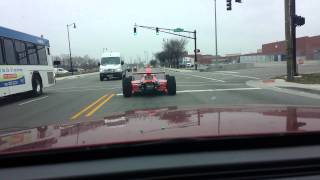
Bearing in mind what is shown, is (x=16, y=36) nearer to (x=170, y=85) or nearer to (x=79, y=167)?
(x=170, y=85)

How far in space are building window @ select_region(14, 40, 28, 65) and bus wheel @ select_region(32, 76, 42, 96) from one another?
63.1 inches

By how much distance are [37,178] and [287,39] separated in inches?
1116

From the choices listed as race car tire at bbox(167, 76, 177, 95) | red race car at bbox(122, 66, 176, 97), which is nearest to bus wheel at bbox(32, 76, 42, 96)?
red race car at bbox(122, 66, 176, 97)

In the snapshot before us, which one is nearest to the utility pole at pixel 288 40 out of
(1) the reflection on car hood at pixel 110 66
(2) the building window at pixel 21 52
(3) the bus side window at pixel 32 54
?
(3) the bus side window at pixel 32 54

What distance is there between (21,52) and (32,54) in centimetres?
191

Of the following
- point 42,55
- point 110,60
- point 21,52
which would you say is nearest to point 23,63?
point 21,52

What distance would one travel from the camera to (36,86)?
82.1 feet

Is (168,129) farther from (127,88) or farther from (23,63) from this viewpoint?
(23,63)

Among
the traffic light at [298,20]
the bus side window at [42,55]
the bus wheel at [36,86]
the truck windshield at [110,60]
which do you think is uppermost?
the traffic light at [298,20]

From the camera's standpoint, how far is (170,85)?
69.8 ft

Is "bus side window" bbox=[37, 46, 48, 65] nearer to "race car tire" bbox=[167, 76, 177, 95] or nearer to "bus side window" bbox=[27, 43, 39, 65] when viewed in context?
"bus side window" bbox=[27, 43, 39, 65]

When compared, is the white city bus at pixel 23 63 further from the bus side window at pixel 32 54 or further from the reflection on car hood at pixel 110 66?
the reflection on car hood at pixel 110 66

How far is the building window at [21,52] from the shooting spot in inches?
867

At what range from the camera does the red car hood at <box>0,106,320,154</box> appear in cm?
325
